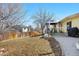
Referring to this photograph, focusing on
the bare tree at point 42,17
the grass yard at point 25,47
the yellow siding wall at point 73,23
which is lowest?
the grass yard at point 25,47

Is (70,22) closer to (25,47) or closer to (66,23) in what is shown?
(66,23)

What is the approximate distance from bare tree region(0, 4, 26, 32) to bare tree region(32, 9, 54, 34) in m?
0.10

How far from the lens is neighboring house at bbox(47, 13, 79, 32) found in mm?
1358

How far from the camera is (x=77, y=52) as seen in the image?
134 centimetres

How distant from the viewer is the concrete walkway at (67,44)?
1.35 metres

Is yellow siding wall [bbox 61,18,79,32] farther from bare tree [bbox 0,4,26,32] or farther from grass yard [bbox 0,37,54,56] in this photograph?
bare tree [bbox 0,4,26,32]

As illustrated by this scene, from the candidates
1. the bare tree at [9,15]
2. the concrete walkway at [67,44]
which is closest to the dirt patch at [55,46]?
the concrete walkway at [67,44]

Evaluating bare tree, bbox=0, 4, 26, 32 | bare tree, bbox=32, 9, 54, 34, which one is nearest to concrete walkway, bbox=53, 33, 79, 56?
bare tree, bbox=32, 9, 54, 34

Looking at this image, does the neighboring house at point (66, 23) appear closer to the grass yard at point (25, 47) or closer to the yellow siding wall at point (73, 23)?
the yellow siding wall at point (73, 23)

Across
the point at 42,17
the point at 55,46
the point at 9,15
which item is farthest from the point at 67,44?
the point at 9,15

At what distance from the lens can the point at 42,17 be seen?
4.57 feet

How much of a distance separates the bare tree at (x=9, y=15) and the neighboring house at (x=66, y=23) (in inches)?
9.5

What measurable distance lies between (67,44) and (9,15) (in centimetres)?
46

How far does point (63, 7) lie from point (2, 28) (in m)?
0.46
